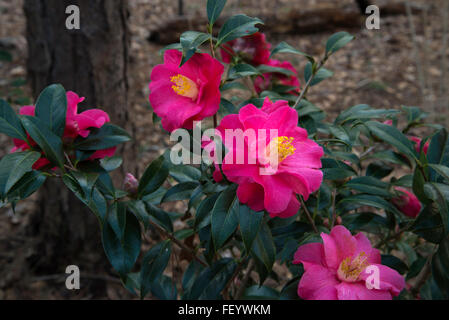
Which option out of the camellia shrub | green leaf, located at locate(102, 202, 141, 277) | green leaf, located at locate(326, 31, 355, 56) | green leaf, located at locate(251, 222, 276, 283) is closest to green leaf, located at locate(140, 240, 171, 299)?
the camellia shrub

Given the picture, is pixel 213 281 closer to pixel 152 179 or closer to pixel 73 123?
pixel 152 179

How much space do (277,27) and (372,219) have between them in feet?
7.96

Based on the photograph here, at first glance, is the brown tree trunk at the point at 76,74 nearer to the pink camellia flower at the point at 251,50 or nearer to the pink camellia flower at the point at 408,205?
the pink camellia flower at the point at 251,50

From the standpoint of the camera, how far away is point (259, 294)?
95 cm

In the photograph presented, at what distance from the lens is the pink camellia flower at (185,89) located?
0.72 m

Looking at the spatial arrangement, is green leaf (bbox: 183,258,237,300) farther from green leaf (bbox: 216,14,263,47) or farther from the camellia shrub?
green leaf (bbox: 216,14,263,47)

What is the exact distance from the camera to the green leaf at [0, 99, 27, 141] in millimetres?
714

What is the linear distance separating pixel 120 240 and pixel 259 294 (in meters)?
0.36

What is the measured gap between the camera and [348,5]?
315 cm

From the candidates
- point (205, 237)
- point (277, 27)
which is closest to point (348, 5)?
point (277, 27)

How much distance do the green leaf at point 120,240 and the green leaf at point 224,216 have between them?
188 millimetres

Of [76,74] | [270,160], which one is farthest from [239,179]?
[76,74]
